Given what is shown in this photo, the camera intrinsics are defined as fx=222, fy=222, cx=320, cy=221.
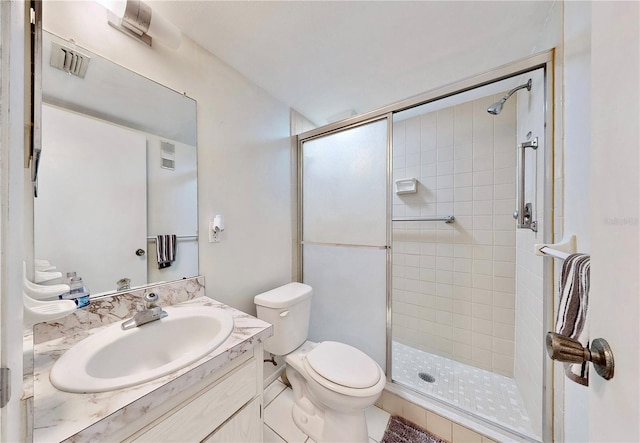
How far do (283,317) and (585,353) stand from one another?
126 centimetres

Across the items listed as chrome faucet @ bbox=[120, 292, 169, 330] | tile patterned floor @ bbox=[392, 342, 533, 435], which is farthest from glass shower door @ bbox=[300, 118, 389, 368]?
chrome faucet @ bbox=[120, 292, 169, 330]

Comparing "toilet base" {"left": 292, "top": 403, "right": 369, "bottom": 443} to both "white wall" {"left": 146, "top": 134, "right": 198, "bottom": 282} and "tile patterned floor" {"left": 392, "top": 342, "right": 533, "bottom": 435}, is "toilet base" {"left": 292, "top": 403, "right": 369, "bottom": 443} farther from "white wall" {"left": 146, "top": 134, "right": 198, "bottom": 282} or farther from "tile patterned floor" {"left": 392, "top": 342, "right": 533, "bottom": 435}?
"white wall" {"left": 146, "top": 134, "right": 198, "bottom": 282}

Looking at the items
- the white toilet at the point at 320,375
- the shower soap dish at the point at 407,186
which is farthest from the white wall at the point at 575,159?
the shower soap dish at the point at 407,186

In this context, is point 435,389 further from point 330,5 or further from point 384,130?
point 330,5

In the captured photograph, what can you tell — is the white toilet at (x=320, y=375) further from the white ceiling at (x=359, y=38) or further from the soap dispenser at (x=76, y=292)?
the white ceiling at (x=359, y=38)

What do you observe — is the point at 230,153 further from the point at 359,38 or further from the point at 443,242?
the point at 443,242

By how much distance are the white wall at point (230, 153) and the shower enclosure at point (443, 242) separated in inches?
9.6

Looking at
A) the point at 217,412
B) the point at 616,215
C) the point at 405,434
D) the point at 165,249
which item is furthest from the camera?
the point at 405,434

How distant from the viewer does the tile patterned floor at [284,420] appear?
1.21 metres

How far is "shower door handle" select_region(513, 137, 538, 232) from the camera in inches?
44.6

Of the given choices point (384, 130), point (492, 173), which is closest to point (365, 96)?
point (384, 130)

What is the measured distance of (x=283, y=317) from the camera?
136 cm

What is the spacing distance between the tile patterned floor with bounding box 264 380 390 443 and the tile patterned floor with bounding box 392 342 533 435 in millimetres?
260

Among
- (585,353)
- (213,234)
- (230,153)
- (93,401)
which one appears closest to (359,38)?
(230,153)
